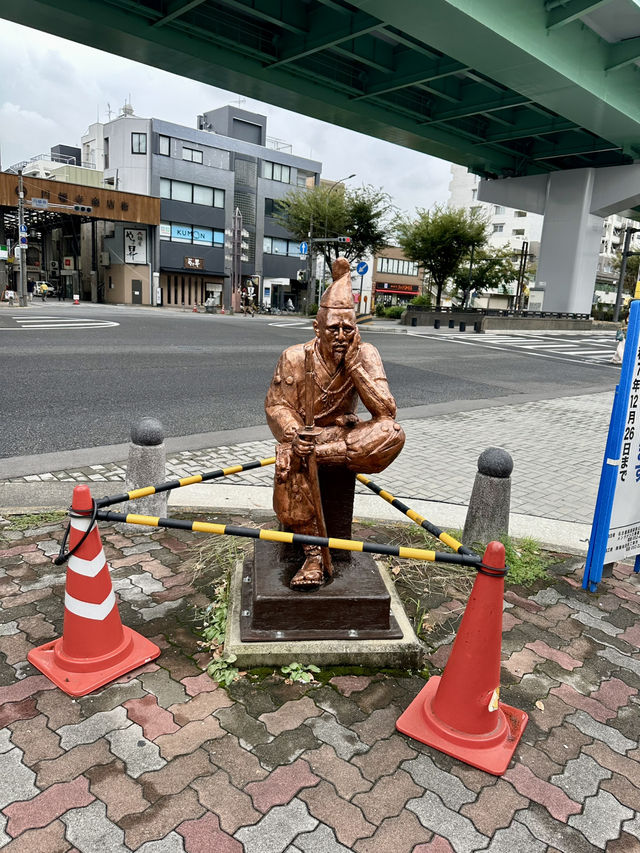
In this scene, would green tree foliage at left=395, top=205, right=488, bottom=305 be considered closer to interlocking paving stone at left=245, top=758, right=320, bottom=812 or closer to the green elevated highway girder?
the green elevated highway girder

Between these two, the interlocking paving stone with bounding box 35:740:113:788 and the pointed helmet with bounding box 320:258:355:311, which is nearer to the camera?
the interlocking paving stone with bounding box 35:740:113:788

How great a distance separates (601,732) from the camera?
9.18ft

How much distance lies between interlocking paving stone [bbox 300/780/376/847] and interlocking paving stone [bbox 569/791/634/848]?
0.82 meters

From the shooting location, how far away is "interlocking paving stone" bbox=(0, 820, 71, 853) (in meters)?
2.01

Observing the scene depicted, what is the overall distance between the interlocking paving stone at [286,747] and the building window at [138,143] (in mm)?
51465

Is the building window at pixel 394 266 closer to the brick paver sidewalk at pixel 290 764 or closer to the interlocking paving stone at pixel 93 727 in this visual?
the brick paver sidewalk at pixel 290 764

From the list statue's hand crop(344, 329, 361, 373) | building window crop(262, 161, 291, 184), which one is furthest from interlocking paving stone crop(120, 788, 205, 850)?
building window crop(262, 161, 291, 184)

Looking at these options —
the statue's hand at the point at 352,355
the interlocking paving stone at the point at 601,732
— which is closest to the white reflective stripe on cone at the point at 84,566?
the statue's hand at the point at 352,355

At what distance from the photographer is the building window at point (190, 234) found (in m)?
47.4

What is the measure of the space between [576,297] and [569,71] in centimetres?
2171

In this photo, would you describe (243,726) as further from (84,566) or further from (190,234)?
(190,234)

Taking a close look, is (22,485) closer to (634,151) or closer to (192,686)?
(192,686)

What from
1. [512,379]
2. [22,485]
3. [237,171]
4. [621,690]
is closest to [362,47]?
[512,379]

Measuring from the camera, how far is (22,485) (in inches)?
211
